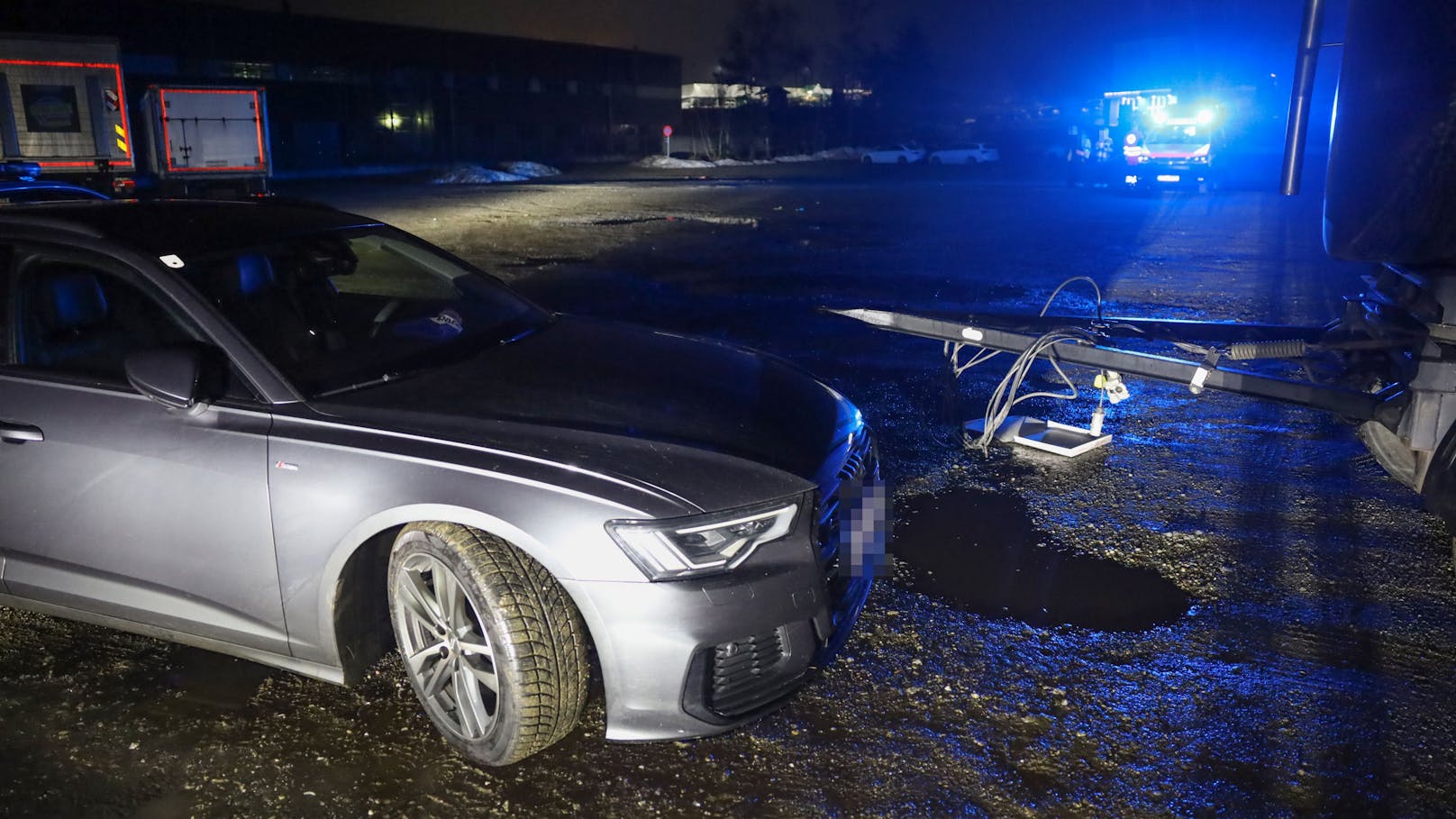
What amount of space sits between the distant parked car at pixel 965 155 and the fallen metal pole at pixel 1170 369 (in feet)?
149

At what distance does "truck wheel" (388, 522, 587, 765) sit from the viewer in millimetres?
2912

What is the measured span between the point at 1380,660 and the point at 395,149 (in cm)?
5038

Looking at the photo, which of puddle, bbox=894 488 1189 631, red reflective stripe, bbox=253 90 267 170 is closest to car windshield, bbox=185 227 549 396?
puddle, bbox=894 488 1189 631

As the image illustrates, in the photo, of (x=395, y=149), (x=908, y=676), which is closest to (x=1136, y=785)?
(x=908, y=676)

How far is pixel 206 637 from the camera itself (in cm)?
337

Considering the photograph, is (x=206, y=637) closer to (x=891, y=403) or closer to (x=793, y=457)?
(x=793, y=457)

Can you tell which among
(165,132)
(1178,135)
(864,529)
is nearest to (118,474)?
(864,529)

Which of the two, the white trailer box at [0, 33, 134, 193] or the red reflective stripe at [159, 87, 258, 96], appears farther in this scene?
the red reflective stripe at [159, 87, 258, 96]

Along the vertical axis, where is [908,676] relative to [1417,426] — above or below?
below

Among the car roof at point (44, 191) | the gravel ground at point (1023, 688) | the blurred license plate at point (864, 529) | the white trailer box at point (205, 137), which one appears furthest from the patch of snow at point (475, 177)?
the blurred license plate at point (864, 529)

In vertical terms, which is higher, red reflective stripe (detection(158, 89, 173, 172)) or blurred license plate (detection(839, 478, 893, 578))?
red reflective stripe (detection(158, 89, 173, 172))

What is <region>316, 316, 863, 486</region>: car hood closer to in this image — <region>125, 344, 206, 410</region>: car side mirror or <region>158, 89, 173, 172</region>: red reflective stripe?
<region>125, 344, 206, 410</region>: car side mirror

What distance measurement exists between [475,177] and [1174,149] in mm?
23755

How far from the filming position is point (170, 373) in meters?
3.14
